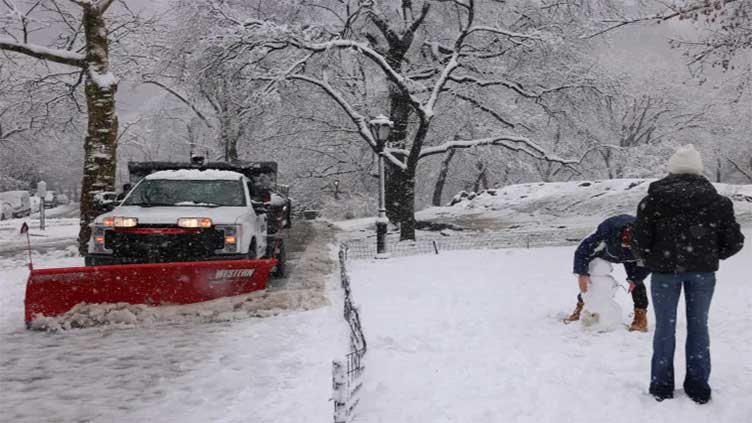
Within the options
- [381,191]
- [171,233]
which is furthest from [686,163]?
[381,191]

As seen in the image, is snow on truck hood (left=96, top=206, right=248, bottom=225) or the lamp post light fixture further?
the lamp post light fixture

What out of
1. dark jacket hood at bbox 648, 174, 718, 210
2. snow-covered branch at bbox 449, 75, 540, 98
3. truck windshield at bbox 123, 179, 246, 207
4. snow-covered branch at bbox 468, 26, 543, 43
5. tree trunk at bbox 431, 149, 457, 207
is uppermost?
snow-covered branch at bbox 468, 26, 543, 43

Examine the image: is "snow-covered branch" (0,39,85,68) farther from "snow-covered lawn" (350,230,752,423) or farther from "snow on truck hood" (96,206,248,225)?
"snow-covered lawn" (350,230,752,423)

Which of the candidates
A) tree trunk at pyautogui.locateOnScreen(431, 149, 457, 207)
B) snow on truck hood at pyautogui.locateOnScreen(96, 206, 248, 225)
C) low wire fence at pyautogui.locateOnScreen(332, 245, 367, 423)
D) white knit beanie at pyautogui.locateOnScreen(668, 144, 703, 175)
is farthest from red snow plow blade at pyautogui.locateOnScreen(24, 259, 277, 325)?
tree trunk at pyautogui.locateOnScreen(431, 149, 457, 207)

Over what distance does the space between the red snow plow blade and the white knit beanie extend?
5231 mm

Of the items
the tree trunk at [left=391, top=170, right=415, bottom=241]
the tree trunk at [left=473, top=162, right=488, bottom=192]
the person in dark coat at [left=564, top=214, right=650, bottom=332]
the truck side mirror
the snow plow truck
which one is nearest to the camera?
the person in dark coat at [left=564, top=214, right=650, bottom=332]

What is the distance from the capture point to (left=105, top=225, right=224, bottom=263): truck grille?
832 centimetres

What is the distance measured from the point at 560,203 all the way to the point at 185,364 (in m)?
23.0

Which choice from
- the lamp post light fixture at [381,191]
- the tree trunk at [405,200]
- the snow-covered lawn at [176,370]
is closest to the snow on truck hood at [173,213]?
the snow-covered lawn at [176,370]

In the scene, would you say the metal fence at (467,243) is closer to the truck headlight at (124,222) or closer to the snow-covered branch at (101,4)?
the truck headlight at (124,222)

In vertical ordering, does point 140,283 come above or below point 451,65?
below

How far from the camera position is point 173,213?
28.2ft

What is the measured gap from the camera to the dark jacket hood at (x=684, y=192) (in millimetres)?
4344

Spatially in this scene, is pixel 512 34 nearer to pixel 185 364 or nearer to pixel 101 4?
pixel 101 4
